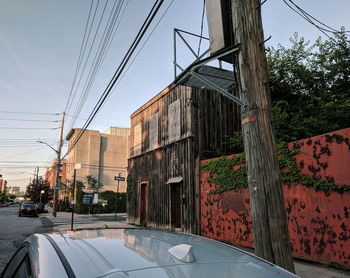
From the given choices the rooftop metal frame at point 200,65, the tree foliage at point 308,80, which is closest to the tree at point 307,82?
the tree foliage at point 308,80

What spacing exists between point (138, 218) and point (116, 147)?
4092 cm

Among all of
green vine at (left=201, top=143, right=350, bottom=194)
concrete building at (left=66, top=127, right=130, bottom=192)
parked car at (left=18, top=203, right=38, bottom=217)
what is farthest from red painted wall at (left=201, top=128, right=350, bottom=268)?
concrete building at (left=66, top=127, right=130, bottom=192)

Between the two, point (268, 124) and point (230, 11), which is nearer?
point (268, 124)

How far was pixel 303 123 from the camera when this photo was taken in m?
11.8

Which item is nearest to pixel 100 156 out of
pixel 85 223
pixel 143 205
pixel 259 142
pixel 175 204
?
pixel 85 223

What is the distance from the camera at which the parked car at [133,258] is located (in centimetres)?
147

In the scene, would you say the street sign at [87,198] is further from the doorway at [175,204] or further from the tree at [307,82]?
the tree at [307,82]

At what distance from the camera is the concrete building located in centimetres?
5272

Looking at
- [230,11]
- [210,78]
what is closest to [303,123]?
[210,78]

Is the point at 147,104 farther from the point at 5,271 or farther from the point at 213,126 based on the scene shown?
the point at 5,271

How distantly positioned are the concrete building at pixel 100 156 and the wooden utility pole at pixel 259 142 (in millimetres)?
49213

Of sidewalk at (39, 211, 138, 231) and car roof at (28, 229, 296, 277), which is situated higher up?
car roof at (28, 229, 296, 277)

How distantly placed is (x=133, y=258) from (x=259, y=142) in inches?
111

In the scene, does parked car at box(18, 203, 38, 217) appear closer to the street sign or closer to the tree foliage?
the street sign
